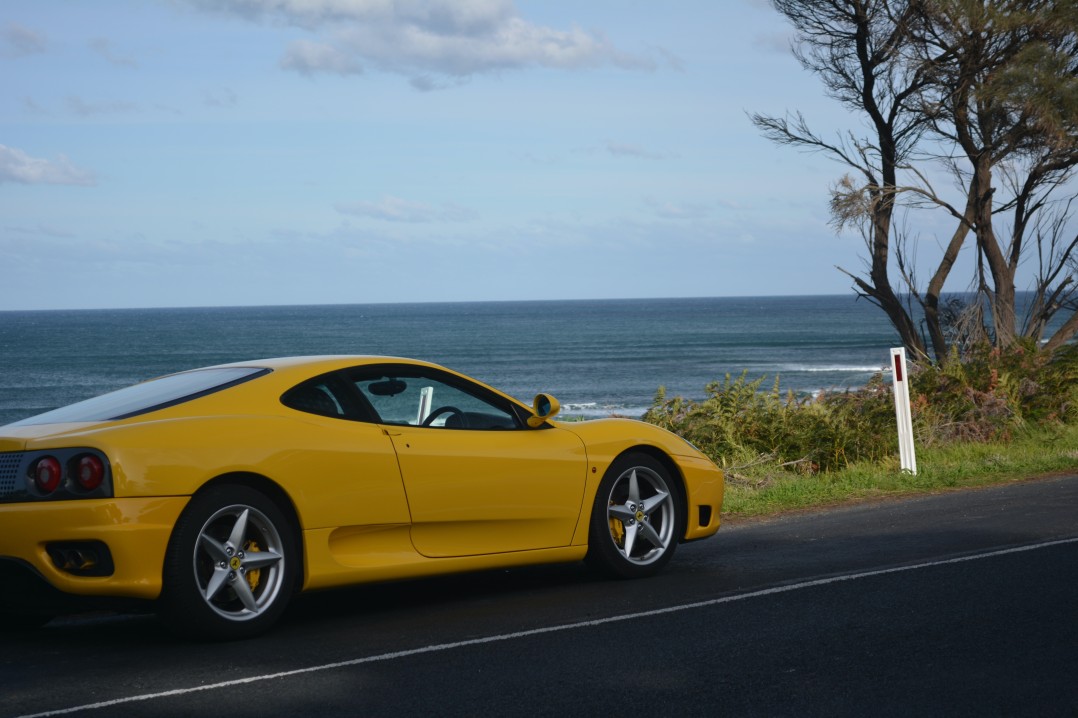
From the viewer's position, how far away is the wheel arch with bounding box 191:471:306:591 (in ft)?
19.1

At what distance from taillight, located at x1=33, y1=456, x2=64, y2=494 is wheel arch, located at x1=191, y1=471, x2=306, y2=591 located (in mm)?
710

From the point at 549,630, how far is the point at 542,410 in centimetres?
158

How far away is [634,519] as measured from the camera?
743cm

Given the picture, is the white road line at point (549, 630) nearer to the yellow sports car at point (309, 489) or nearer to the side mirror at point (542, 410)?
the yellow sports car at point (309, 489)

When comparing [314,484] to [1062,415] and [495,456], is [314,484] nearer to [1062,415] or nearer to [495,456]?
[495,456]

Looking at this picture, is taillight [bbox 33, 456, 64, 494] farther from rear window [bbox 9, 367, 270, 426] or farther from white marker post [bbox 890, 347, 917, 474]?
white marker post [bbox 890, 347, 917, 474]

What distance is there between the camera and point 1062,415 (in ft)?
53.3

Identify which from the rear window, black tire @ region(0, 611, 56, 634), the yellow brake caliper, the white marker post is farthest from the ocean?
black tire @ region(0, 611, 56, 634)

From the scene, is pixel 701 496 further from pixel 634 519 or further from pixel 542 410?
pixel 542 410

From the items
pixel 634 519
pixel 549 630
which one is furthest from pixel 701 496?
pixel 549 630

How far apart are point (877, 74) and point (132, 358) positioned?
7158 centimetres

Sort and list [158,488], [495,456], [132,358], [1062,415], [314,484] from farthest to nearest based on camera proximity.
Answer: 1. [132,358]
2. [1062,415]
3. [495,456]
4. [314,484]
5. [158,488]

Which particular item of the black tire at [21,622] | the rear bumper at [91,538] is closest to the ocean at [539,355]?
the black tire at [21,622]

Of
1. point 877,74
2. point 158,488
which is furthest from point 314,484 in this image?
point 877,74
